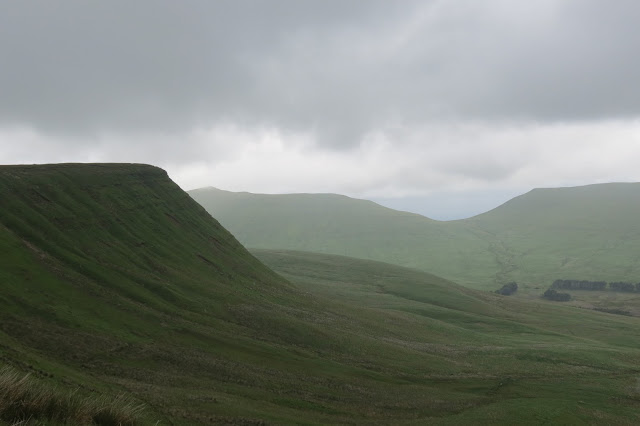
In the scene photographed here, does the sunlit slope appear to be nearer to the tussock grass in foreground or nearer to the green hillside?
the green hillside

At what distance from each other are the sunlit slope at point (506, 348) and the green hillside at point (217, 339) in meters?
0.45

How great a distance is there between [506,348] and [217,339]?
58.3m

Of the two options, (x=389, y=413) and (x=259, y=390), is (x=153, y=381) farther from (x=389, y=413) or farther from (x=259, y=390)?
(x=389, y=413)

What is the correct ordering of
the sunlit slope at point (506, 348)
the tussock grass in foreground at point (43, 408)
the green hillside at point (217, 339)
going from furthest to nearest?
the sunlit slope at point (506, 348) → the green hillside at point (217, 339) → the tussock grass in foreground at point (43, 408)

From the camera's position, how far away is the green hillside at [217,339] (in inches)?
1727

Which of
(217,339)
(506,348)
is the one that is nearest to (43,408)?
(217,339)

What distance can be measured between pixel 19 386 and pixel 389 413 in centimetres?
4123

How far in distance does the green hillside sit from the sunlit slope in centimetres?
45

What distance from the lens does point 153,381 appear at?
43.4 meters

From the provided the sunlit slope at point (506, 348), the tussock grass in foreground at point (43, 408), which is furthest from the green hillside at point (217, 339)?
the sunlit slope at point (506, 348)

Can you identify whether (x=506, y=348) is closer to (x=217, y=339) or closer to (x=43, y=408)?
(x=217, y=339)

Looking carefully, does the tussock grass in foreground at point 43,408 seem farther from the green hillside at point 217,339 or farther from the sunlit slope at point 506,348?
the sunlit slope at point 506,348

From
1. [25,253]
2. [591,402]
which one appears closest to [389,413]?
[591,402]

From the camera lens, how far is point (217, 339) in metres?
62.2
